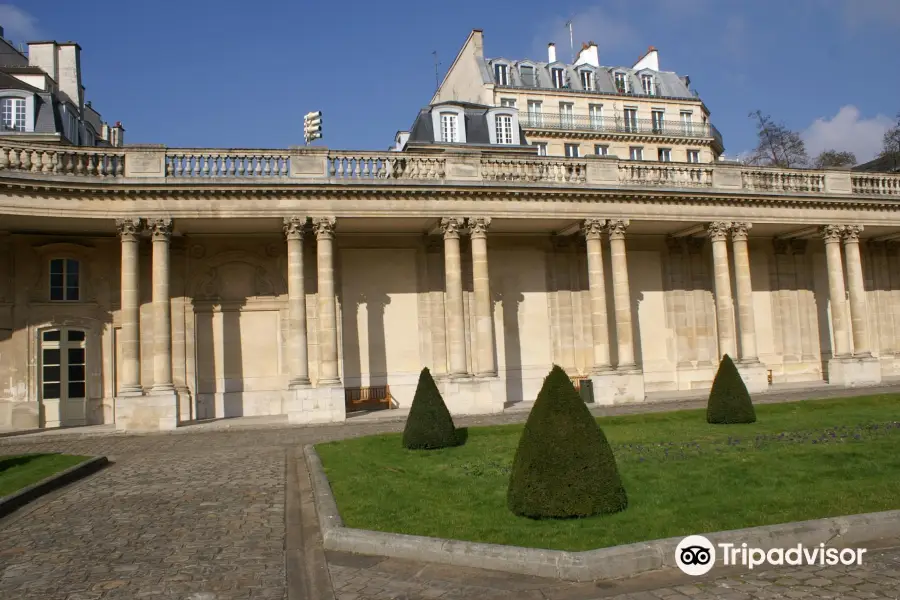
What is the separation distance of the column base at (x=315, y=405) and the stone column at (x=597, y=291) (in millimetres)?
8176

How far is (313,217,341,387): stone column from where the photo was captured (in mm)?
20562

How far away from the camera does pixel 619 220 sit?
23.1 meters

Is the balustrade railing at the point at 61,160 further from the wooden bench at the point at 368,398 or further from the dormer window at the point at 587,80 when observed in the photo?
the dormer window at the point at 587,80

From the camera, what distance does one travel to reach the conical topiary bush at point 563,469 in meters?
7.14

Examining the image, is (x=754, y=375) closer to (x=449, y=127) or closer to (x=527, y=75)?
(x=449, y=127)

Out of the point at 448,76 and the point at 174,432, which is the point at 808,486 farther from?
the point at 448,76

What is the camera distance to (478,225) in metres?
22.0

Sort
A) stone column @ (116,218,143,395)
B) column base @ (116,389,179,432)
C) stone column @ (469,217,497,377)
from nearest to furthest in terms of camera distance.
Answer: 1. column base @ (116,389,179,432)
2. stone column @ (116,218,143,395)
3. stone column @ (469,217,497,377)

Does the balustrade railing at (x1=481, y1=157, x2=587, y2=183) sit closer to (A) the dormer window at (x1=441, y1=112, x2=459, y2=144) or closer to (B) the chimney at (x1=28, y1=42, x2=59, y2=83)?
(A) the dormer window at (x1=441, y1=112, x2=459, y2=144)

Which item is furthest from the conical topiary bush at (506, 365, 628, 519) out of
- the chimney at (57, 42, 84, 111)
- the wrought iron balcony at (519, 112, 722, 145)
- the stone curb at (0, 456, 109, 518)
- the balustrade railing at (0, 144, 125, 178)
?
the chimney at (57, 42, 84, 111)

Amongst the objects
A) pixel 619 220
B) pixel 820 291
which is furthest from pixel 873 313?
pixel 619 220

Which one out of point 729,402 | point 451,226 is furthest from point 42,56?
point 729,402

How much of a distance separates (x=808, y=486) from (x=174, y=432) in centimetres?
1578

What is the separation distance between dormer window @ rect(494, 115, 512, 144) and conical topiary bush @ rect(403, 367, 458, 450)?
64.7 feet
